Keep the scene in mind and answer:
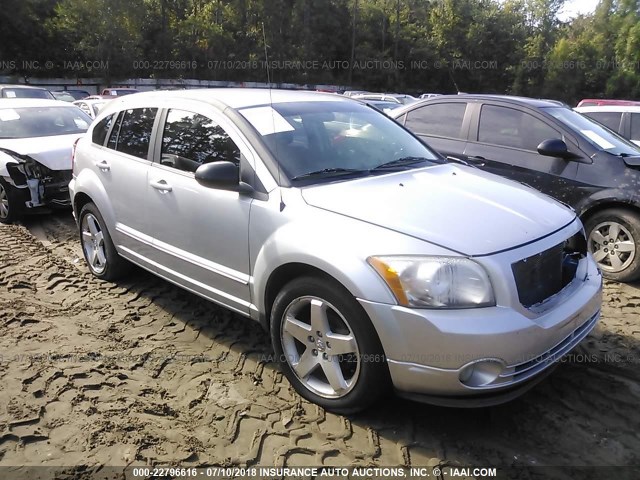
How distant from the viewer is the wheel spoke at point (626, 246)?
490 centimetres

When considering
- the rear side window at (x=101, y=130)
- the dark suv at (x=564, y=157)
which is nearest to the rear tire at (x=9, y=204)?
the rear side window at (x=101, y=130)

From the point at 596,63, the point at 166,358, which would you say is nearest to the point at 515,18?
the point at 596,63

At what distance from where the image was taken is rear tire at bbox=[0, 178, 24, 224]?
6.75 metres

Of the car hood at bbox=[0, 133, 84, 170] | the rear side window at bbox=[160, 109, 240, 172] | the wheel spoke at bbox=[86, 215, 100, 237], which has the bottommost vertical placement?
the wheel spoke at bbox=[86, 215, 100, 237]

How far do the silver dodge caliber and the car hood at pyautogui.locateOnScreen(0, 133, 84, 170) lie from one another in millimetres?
3151

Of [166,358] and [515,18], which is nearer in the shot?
[166,358]

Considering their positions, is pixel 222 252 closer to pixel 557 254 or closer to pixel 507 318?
pixel 507 318

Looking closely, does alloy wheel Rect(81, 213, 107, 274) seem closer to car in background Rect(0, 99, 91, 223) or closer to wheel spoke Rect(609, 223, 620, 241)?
car in background Rect(0, 99, 91, 223)

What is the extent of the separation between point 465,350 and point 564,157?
3516 mm

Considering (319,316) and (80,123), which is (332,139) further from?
(80,123)

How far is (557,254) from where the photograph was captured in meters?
2.91

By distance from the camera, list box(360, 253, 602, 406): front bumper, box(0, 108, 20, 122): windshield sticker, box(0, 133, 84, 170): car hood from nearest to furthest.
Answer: box(360, 253, 602, 406): front bumper < box(0, 133, 84, 170): car hood < box(0, 108, 20, 122): windshield sticker

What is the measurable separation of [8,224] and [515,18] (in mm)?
63057

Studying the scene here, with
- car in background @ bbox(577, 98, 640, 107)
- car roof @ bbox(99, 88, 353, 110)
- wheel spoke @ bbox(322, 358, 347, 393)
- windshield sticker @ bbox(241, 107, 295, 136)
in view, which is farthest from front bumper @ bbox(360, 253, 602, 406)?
car in background @ bbox(577, 98, 640, 107)
